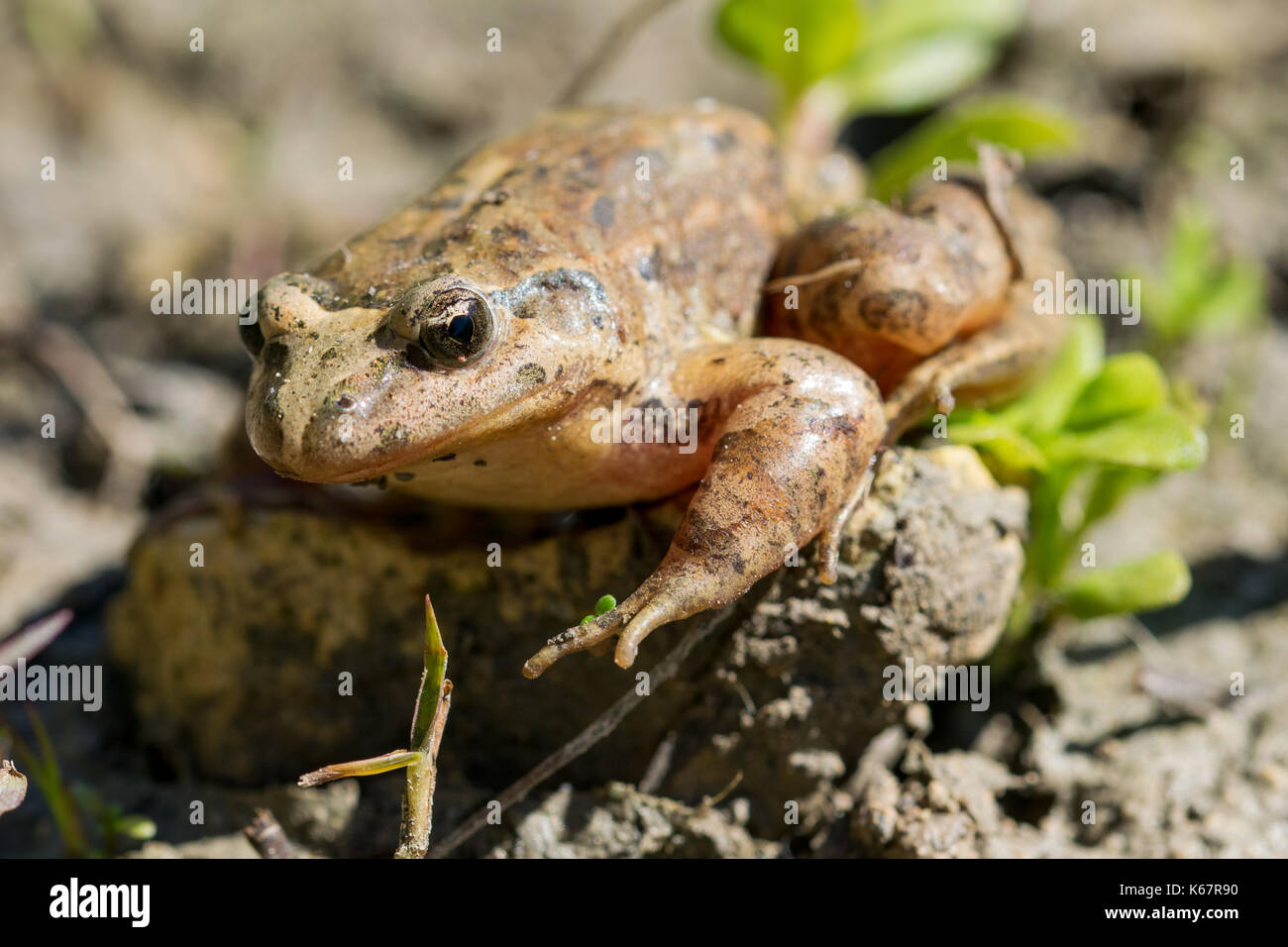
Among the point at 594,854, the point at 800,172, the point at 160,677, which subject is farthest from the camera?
the point at 800,172

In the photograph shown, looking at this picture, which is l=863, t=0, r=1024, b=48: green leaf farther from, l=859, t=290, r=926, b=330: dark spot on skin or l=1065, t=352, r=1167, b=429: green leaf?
l=859, t=290, r=926, b=330: dark spot on skin

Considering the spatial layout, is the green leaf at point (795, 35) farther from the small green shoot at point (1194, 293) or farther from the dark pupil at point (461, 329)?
the dark pupil at point (461, 329)

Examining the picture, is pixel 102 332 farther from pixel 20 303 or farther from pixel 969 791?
pixel 969 791

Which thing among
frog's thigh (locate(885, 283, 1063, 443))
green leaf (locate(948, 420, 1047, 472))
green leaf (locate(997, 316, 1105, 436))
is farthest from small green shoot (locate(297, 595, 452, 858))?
green leaf (locate(997, 316, 1105, 436))

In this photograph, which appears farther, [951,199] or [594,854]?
[951,199]

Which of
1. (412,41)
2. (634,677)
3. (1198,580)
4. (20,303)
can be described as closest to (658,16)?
(412,41)

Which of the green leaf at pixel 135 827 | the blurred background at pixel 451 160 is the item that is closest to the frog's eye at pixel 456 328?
the green leaf at pixel 135 827
